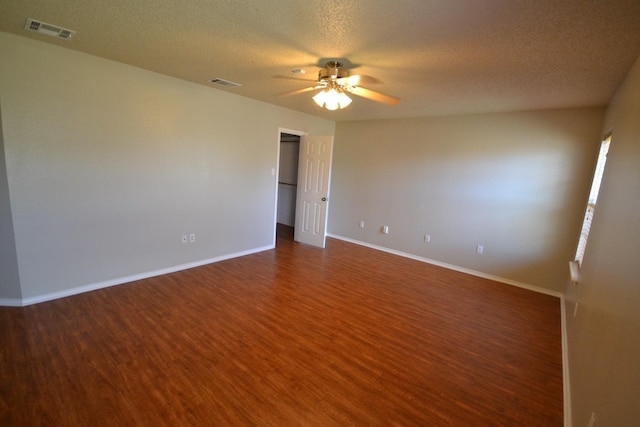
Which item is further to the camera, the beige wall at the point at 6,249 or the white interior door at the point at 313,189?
the white interior door at the point at 313,189

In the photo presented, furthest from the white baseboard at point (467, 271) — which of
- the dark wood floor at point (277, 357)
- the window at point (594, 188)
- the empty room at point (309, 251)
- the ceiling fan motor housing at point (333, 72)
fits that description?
the ceiling fan motor housing at point (333, 72)

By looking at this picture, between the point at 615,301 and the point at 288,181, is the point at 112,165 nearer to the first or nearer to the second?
the point at 288,181

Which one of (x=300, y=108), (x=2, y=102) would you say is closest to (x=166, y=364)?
(x=2, y=102)

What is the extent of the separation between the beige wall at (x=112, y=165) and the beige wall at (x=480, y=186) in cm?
233

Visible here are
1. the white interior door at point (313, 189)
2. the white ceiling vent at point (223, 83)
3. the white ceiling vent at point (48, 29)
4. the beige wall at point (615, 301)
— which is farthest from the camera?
the white interior door at point (313, 189)

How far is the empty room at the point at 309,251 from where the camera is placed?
172 centimetres

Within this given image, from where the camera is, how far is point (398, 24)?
1.73 meters

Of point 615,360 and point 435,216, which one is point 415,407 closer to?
point 615,360

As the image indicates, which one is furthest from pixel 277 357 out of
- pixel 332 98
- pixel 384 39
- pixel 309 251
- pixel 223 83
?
pixel 223 83

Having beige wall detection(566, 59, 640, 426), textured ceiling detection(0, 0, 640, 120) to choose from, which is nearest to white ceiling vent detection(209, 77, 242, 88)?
textured ceiling detection(0, 0, 640, 120)

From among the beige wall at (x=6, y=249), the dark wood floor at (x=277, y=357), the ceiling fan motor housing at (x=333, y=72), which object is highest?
the ceiling fan motor housing at (x=333, y=72)

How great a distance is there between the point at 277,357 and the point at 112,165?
8.66ft

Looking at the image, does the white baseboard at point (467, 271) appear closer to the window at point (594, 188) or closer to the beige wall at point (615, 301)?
the window at point (594, 188)

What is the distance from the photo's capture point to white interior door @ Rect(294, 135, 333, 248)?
199 inches
